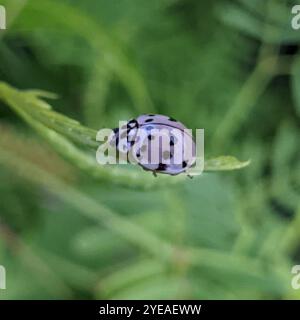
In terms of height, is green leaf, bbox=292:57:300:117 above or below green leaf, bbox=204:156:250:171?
above

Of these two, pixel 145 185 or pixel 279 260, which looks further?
pixel 279 260

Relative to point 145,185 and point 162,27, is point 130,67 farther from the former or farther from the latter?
point 145,185

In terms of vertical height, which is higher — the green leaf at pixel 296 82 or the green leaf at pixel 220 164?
the green leaf at pixel 296 82

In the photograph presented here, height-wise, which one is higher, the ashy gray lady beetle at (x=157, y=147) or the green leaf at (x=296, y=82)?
the green leaf at (x=296, y=82)

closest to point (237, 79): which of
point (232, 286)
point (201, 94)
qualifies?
point (201, 94)
